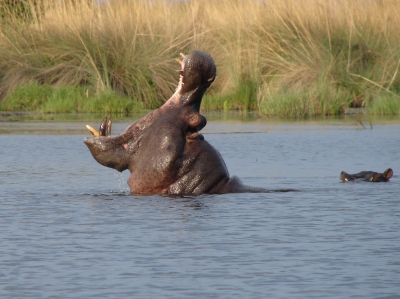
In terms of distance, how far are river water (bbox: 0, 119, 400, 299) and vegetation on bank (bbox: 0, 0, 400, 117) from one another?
A: 785cm

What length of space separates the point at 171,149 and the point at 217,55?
1250cm

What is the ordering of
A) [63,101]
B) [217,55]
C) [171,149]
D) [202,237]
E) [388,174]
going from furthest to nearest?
[217,55], [63,101], [388,174], [171,149], [202,237]

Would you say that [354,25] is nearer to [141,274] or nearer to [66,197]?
[66,197]

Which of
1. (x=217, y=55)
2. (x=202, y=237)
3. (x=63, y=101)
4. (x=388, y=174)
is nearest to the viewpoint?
(x=202, y=237)

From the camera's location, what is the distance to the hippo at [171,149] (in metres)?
5.82

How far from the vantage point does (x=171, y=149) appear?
5824 millimetres

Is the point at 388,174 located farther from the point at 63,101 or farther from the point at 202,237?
the point at 63,101

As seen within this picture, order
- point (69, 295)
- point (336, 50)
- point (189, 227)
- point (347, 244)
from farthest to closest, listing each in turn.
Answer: point (336, 50)
point (189, 227)
point (347, 244)
point (69, 295)

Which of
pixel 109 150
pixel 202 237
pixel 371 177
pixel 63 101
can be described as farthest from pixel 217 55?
pixel 202 237

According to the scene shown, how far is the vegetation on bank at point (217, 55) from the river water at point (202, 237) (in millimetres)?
7847

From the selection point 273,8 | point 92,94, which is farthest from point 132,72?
point 273,8

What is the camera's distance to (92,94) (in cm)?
1722

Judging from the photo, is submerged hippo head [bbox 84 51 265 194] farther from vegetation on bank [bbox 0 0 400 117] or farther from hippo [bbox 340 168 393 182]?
vegetation on bank [bbox 0 0 400 117]

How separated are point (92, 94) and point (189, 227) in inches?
486
